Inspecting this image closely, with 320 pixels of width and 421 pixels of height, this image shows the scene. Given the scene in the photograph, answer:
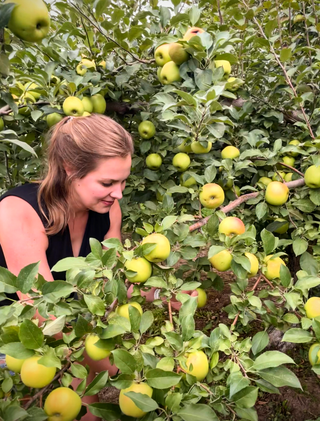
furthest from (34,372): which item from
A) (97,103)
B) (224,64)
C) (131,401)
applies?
(97,103)

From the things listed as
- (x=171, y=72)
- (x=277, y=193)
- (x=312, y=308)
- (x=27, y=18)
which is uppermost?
(x=27, y=18)

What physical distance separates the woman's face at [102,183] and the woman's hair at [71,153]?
0.02 metres

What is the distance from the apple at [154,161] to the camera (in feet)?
6.17

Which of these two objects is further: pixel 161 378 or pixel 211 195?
pixel 211 195

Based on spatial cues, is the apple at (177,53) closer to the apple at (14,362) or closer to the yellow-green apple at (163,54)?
the yellow-green apple at (163,54)

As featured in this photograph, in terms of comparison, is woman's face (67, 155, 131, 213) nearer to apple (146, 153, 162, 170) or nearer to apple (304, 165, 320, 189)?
apple (146, 153, 162, 170)

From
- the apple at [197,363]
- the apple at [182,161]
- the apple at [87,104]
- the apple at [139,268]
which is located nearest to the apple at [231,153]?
the apple at [182,161]

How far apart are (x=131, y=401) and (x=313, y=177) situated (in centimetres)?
105

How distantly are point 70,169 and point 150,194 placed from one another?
25.4 inches

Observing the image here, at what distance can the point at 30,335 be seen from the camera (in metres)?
0.69

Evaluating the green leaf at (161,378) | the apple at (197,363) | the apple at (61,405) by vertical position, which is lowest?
the apple at (61,405)

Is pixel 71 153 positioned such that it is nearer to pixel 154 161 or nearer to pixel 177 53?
pixel 154 161

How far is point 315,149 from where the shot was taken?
4.52 ft

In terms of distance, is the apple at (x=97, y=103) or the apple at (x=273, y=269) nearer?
the apple at (x=273, y=269)
